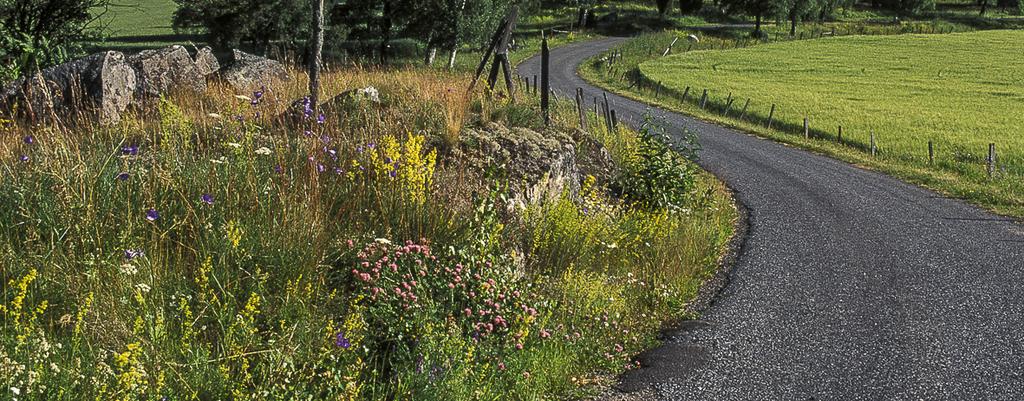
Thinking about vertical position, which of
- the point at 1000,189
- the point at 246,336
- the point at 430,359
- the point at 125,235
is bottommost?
the point at 1000,189

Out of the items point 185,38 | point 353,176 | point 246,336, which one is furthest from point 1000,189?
point 185,38

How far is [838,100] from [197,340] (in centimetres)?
3567

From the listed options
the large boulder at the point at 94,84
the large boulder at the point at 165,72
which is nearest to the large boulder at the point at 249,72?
the large boulder at the point at 165,72

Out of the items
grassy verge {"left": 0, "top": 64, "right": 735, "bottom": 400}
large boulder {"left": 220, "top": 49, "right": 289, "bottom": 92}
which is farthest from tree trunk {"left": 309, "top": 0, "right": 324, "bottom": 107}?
grassy verge {"left": 0, "top": 64, "right": 735, "bottom": 400}

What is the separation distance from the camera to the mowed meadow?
2175 cm

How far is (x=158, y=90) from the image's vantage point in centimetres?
1166

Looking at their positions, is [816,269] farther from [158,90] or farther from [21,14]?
[21,14]

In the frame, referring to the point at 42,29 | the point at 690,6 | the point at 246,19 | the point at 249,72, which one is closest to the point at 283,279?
the point at 249,72

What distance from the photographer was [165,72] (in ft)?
39.4

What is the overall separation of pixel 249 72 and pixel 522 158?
5787 millimetres

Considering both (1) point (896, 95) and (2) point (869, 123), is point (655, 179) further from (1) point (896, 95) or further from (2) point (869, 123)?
(1) point (896, 95)

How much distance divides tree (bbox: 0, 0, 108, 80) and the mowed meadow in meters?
16.9

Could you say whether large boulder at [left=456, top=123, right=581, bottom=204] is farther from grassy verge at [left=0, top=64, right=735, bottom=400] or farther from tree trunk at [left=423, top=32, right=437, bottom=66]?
tree trunk at [left=423, top=32, right=437, bottom=66]

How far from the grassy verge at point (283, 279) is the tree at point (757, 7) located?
66.3 meters
